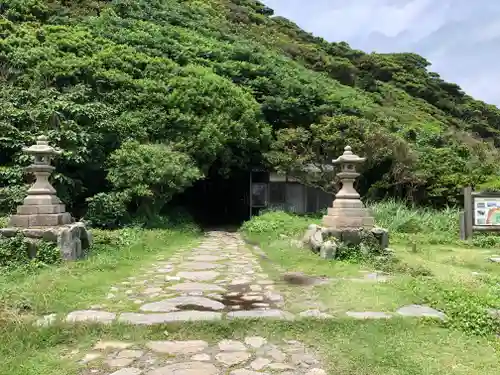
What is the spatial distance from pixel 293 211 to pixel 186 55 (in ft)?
26.4

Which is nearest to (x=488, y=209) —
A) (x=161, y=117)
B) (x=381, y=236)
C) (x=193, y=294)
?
(x=381, y=236)

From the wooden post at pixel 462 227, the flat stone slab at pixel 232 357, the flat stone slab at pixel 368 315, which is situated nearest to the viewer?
the flat stone slab at pixel 232 357

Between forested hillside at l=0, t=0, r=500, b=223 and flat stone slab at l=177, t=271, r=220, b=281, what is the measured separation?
218 inches

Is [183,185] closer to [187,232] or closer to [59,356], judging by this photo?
[187,232]

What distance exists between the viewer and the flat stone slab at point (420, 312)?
414cm

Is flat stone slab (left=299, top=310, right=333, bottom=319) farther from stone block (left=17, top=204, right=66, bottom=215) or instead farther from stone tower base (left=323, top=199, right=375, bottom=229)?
stone block (left=17, top=204, right=66, bottom=215)

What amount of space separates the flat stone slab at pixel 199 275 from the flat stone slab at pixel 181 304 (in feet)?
3.99

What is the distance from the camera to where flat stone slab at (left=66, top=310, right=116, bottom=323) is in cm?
396

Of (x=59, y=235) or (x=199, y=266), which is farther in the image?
(x=199, y=266)

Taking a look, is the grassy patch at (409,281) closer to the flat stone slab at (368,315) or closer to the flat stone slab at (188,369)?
the flat stone slab at (368,315)

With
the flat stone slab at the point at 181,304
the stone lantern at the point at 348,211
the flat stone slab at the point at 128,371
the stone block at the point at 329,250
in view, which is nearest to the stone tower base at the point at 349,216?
the stone lantern at the point at 348,211

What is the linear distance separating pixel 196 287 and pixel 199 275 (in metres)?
0.87

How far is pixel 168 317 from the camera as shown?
4105 mm

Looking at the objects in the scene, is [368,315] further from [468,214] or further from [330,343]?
[468,214]
